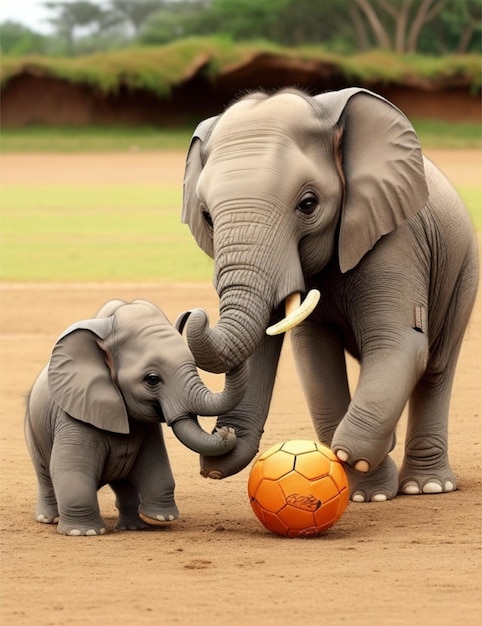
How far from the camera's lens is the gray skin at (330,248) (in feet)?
21.9

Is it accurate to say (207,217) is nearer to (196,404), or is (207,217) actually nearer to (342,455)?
(196,404)

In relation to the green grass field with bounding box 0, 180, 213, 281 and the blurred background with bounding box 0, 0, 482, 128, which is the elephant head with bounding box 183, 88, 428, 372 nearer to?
the green grass field with bounding box 0, 180, 213, 281

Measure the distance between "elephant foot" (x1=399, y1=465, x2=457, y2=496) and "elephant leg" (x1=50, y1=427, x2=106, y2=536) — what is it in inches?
80.9

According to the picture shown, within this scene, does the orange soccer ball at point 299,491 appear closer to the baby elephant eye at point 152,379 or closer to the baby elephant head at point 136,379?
the baby elephant head at point 136,379

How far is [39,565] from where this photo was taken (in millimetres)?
6250

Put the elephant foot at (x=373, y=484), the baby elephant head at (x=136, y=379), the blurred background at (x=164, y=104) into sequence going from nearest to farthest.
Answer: the baby elephant head at (x=136, y=379)
the elephant foot at (x=373, y=484)
the blurred background at (x=164, y=104)

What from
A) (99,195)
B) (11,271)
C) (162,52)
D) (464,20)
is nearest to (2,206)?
(99,195)

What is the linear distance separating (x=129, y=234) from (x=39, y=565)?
17.8 m

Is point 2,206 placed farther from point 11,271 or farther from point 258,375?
point 258,375

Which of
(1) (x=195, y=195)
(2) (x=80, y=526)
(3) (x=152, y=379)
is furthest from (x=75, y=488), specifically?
(1) (x=195, y=195)

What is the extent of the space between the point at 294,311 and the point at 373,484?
158 centimetres

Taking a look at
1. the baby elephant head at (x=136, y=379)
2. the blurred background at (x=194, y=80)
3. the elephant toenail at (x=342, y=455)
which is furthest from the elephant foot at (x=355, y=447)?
the blurred background at (x=194, y=80)

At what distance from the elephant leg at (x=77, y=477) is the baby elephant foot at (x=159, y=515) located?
25cm

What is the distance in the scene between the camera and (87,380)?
684cm
